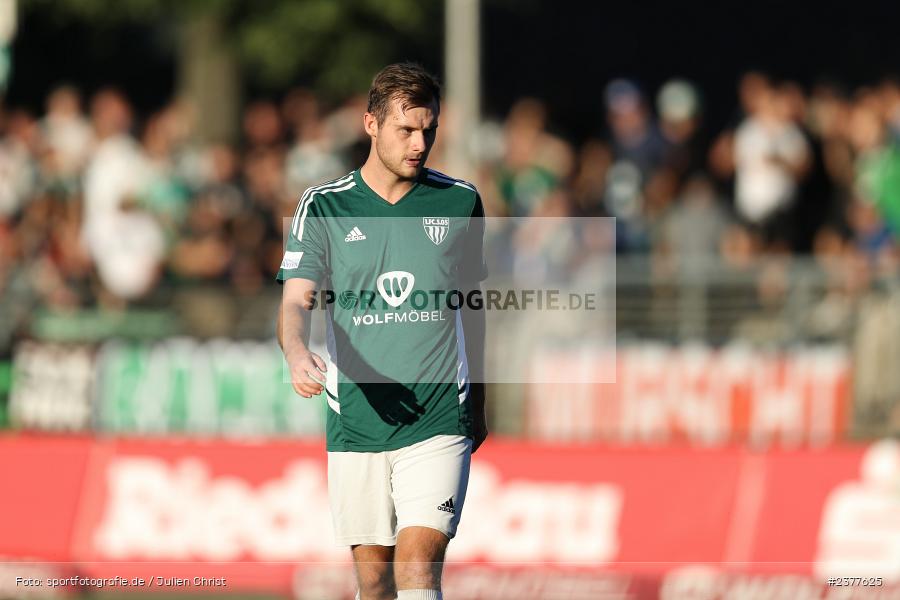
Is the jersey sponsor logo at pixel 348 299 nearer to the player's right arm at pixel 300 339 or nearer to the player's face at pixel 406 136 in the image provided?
the player's right arm at pixel 300 339

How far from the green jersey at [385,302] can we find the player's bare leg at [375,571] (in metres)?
0.45

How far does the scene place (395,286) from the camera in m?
7.50

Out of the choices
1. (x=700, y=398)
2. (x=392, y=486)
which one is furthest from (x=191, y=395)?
(x=392, y=486)

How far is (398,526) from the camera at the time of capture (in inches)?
295

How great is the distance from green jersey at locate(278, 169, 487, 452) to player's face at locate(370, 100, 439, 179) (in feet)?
0.71

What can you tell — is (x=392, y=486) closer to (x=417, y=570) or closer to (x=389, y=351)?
(x=417, y=570)

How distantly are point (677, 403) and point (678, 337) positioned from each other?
0.68 m

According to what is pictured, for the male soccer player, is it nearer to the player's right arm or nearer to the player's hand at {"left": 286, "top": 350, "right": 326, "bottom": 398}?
the player's right arm

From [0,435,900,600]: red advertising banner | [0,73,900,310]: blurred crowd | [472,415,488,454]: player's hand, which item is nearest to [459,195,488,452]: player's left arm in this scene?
[472,415,488,454]: player's hand

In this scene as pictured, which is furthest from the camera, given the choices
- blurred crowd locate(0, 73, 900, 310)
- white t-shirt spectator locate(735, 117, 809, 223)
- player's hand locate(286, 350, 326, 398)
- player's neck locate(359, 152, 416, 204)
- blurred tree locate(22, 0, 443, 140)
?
blurred tree locate(22, 0, 443, 140)

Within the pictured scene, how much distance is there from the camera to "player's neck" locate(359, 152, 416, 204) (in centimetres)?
753

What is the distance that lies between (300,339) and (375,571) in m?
1.15

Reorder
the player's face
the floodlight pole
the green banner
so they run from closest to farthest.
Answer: the player's face, the green banner, the floodlight pole

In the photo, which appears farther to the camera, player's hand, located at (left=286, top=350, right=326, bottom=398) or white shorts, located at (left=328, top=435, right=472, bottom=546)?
white shorts, located at (left=328, top=435, right=472, bottom=546)
